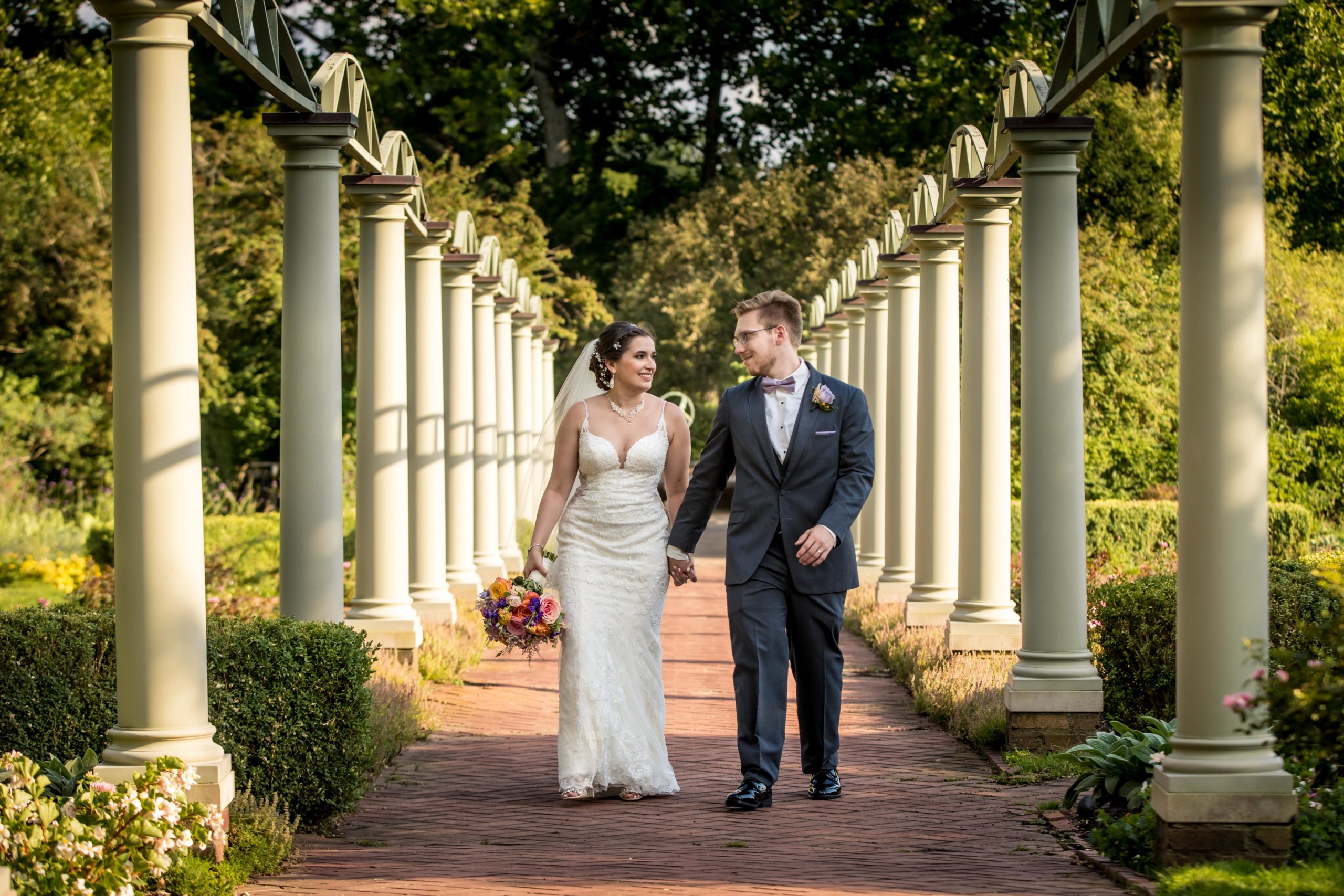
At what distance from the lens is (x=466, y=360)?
→ 1445cm

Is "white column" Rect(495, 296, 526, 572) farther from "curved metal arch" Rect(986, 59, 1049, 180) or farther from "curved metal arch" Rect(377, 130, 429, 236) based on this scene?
"curved metal arch" Rect(986, 59, 1049, 180)

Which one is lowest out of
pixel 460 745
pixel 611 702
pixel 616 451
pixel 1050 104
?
pixel 460 745

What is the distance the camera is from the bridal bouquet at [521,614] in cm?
702

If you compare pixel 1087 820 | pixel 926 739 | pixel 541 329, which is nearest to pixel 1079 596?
pixel 926 739

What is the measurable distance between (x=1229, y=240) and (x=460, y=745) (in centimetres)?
518

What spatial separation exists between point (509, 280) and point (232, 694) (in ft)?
41.3

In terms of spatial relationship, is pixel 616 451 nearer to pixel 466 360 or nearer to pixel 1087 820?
pixel 1087 820

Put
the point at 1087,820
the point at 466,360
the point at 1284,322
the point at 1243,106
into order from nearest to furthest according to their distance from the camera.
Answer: the point at 1243,106 → the point at 1087,820 → the point at 466,360 → the point at 1284,322

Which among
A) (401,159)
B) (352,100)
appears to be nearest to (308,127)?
(352,100)

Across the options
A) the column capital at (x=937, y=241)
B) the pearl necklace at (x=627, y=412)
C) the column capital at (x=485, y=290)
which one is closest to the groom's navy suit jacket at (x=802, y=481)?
the pearl necklace at (x=627, y=412)

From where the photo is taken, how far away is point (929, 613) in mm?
11688

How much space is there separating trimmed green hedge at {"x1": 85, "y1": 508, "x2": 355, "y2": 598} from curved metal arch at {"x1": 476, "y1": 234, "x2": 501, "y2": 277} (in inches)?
156

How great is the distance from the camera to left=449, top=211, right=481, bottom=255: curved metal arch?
13.3m

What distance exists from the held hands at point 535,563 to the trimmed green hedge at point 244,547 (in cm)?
1078
